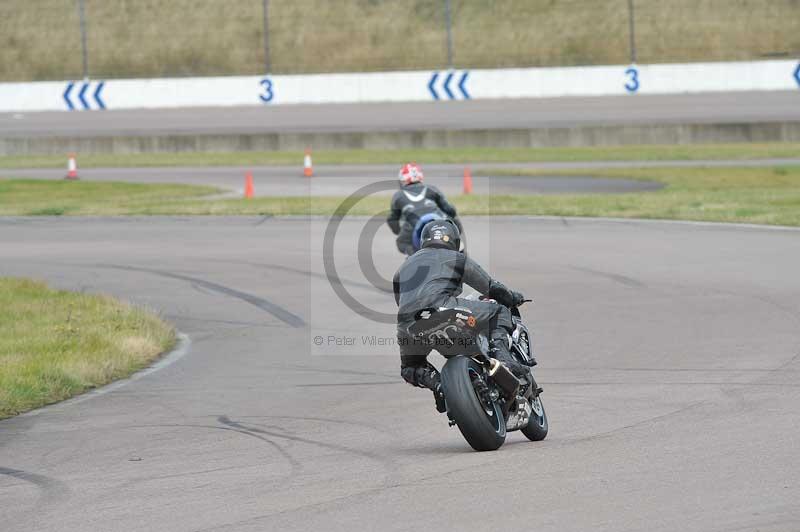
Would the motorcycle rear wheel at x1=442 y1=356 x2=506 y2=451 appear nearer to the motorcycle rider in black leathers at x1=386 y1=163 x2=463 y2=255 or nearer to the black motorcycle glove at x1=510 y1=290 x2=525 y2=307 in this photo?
the black motorcycle glove at x1=510 y1=290 x2=525 y2=307

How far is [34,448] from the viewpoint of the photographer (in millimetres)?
9078

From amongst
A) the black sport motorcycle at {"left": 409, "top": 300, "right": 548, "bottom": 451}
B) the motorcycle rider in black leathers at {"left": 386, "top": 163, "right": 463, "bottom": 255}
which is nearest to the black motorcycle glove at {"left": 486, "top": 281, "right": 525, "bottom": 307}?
the black sport motorcycle at {"left": 409, "top": 300, "right": 548, "bottom": 451}

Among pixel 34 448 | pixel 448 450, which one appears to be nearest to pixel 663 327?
pixel 448 450

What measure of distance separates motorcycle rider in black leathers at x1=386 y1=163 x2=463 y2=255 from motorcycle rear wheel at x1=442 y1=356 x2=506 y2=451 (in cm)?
776

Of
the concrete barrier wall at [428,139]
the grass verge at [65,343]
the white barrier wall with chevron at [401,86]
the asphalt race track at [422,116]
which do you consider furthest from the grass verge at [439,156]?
the grass verge at [65,343]

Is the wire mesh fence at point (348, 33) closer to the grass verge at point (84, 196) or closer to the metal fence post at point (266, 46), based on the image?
the metal fence post at point (266, 46)

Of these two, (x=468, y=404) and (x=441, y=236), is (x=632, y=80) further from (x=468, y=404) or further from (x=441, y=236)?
(x=468, y=404)

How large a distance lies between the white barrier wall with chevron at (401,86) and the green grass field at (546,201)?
31.6 ft

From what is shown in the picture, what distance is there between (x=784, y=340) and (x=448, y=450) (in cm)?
520

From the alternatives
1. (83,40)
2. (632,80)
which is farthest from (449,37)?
(83,40)

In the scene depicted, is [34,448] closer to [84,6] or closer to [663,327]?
[663,327]

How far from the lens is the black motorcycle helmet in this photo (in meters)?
8.89

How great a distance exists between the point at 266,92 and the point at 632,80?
11732 millimetres

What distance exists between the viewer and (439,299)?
A: 8586mm
